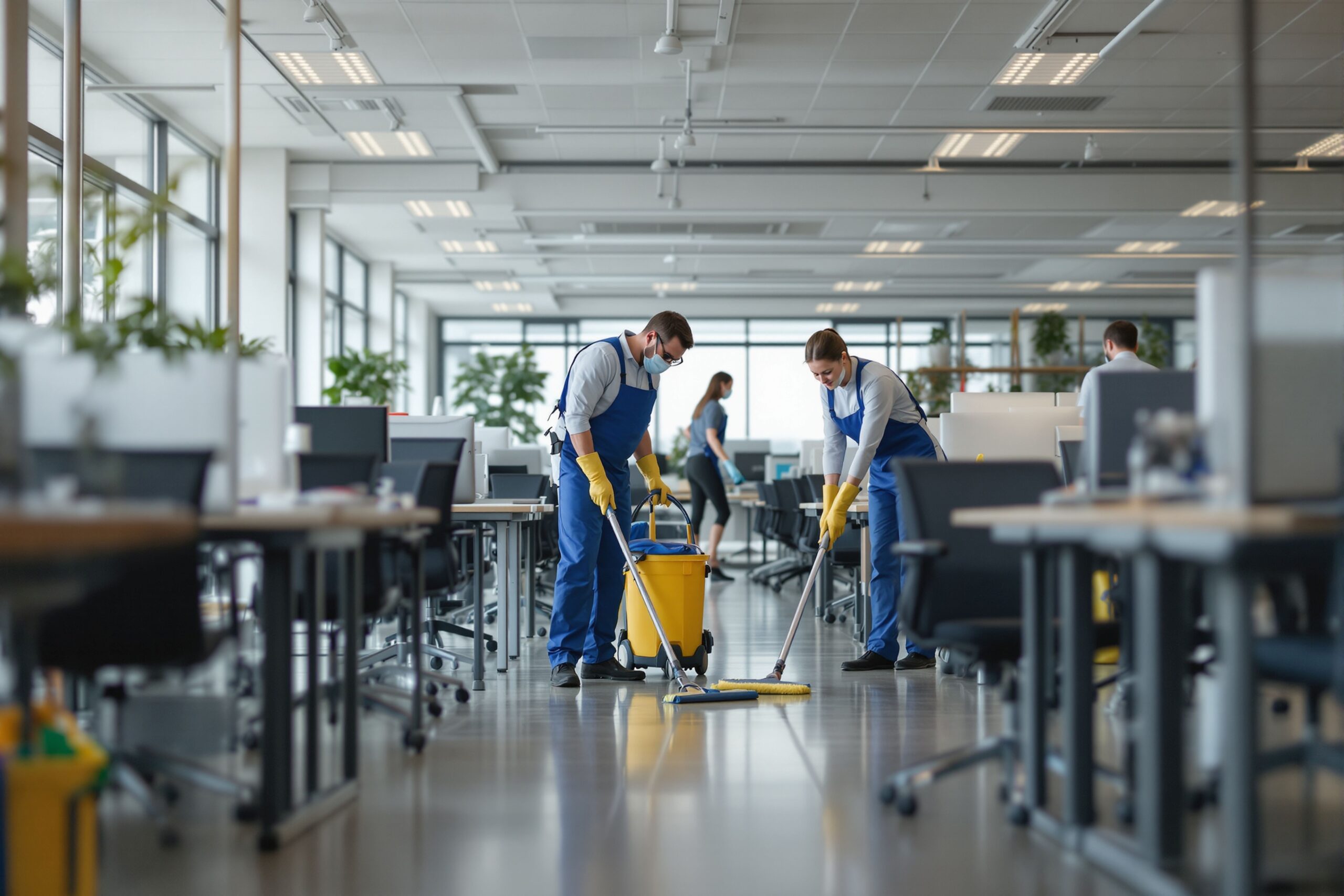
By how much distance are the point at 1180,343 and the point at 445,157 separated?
10207mm

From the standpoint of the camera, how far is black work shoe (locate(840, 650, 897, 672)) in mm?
4492

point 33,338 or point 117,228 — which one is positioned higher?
point 117,228

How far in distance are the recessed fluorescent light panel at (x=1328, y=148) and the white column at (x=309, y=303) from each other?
302 inches

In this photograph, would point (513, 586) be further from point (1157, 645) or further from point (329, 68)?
point (329, 68)

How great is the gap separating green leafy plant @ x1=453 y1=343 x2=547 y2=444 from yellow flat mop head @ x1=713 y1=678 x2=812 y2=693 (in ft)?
28.1

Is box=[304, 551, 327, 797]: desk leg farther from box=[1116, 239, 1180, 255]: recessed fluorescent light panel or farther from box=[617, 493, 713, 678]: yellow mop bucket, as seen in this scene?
box=[1116, 239, 1180, 255]: recessed fluorescent light panel

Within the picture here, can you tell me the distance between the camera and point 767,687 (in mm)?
3961

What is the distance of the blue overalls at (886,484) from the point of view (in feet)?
14.1

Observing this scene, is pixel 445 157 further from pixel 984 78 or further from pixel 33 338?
pixel 33 338

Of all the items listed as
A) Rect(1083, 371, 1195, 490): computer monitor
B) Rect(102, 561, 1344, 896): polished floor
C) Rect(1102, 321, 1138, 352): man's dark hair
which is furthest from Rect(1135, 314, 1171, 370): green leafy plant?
Rect(1083, 371, 1195, 490): computer monitor

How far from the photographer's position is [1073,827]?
2219mm

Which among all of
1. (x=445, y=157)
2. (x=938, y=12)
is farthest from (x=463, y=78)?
(x=938, y=12)

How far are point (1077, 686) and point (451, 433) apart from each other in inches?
119

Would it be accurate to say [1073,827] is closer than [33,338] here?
No
